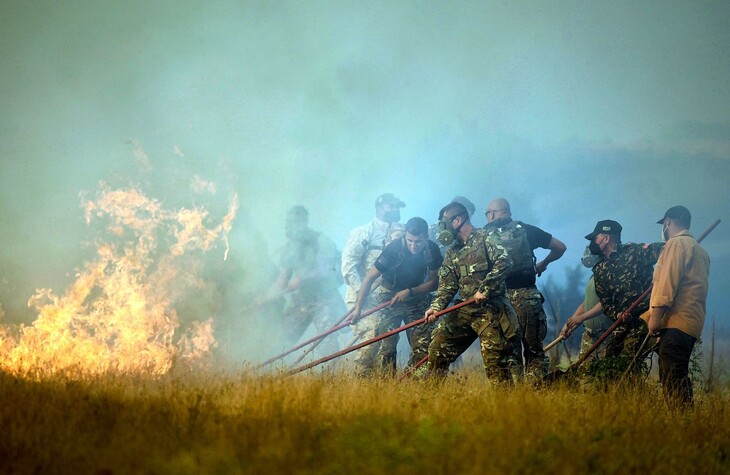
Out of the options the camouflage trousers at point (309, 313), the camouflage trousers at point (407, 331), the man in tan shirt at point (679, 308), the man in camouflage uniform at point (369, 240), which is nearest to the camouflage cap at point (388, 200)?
the man in camouflage uniform at point (369, 240)

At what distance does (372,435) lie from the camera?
4.50 metres

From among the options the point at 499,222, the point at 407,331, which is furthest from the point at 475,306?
the point at 407,331

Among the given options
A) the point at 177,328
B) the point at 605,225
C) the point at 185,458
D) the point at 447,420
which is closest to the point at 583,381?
the point at 605,225

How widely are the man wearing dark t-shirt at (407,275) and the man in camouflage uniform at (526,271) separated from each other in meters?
1.03

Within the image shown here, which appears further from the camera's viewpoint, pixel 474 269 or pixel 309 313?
pixel 309 313

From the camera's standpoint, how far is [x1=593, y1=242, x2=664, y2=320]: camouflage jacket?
848cm

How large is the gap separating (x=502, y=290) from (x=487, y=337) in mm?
577

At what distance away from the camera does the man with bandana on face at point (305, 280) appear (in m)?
12.5

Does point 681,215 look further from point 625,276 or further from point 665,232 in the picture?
point 625,276

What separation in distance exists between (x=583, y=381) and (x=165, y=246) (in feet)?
21.5

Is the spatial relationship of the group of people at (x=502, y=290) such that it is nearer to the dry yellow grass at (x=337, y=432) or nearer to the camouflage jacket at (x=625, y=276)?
the camouflage jacket at (x=625, y=276)

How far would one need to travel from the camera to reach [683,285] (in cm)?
691

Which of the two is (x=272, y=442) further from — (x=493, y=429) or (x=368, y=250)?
(x=368, y=250)

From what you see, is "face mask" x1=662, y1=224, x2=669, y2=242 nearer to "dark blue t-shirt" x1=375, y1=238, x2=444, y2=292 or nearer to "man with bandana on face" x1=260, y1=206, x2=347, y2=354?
"dark blue t-shirt" x1=375, y1=238, x2=444, y2=292
